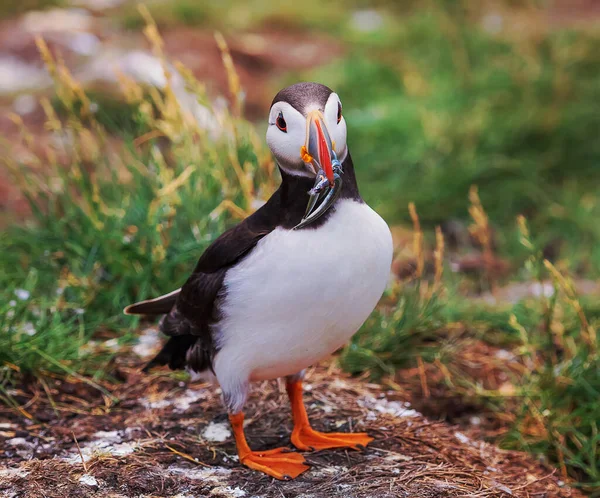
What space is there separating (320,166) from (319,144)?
7 cm

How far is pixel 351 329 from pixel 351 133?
454cm

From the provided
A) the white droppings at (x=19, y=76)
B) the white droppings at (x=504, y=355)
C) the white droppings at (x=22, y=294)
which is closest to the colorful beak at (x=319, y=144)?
Answer: the white droppings at (x=22, y=294)

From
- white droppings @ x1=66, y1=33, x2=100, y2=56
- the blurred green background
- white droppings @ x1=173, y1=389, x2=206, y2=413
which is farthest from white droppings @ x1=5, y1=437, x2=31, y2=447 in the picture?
white droppings @ x1=66, y1=33, x2=100, y2=56

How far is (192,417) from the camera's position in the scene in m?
3.48

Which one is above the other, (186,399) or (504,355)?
(186,399)

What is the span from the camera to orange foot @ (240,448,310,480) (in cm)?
298

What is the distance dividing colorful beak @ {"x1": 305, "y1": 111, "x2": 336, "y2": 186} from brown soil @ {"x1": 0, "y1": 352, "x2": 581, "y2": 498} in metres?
1.14

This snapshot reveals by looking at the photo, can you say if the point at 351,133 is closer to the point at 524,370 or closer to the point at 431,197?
the point at 431,197

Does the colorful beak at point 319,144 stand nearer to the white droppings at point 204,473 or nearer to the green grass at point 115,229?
the white droppings at point 204,473

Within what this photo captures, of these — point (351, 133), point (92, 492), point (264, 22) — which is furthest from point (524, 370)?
point (264, 22)

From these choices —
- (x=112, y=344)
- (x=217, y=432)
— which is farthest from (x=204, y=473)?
(x=112, y=344)

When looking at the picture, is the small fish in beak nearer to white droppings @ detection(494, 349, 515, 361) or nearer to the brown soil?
the brown soil

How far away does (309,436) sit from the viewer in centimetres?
322

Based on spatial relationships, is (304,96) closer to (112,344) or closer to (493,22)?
(112,344)
